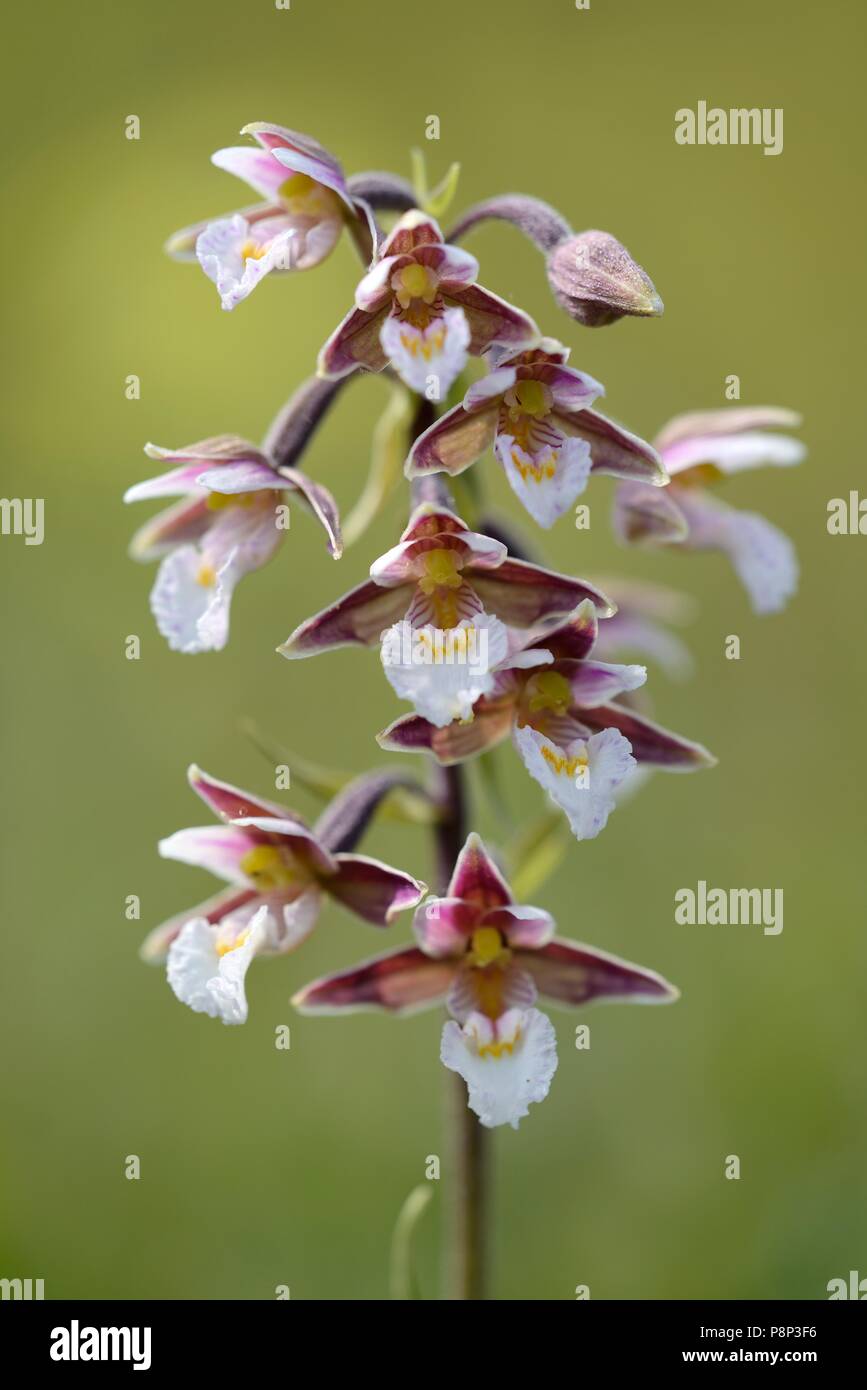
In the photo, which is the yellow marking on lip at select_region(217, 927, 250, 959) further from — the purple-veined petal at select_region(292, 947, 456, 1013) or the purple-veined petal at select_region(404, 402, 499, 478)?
the purple-veined petal at select_region(404, 402, 499, 478)

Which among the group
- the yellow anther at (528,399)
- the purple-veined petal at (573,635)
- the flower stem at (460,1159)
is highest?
the yellow anther at (528,399)

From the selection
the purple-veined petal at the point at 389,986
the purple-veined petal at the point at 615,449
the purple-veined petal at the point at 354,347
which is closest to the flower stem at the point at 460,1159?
the purple-veined petal at the point at 389,986

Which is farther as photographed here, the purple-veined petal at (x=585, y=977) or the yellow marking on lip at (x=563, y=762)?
the purple-veined petal at (x=585, y=977)

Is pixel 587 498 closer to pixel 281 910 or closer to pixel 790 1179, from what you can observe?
pixel 790 1179

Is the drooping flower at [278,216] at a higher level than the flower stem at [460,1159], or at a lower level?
higher

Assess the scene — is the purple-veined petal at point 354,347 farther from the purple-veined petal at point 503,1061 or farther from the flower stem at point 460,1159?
the purple-veined petal at point 503,1061

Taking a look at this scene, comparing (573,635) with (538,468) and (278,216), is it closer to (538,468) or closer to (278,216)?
(538,468)

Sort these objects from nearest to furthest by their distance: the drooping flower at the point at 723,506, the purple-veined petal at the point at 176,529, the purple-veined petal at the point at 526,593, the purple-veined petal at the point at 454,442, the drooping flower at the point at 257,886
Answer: the purple-veined petal at the point at 454,442
the purple-veined petal at the point at 526,593
the drooping flower at the point at 257,886
the purple-veined petal at the point at 176,529
the drooping flower at the point at 723,506

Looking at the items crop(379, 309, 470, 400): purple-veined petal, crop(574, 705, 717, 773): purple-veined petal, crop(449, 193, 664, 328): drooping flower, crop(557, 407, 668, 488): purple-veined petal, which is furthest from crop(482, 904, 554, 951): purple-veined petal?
crop(449, 193, 664, 328): drooping flower

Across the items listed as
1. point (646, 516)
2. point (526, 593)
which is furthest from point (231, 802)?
point (646, 516)
